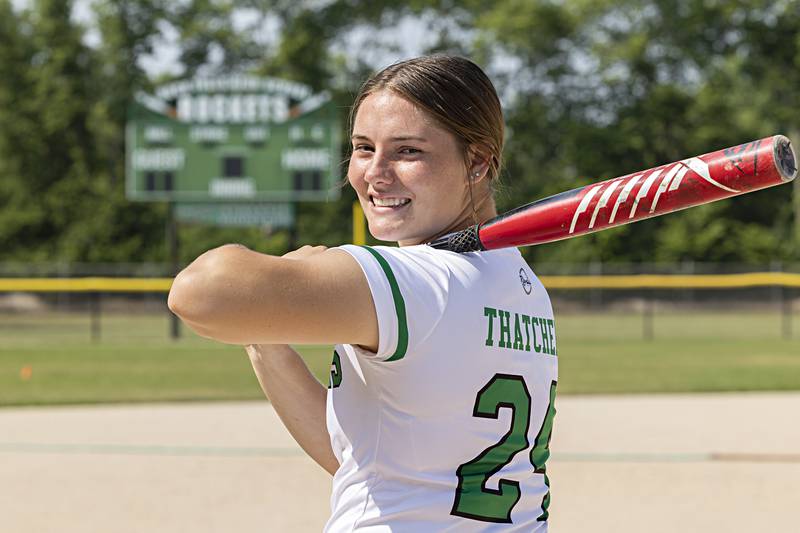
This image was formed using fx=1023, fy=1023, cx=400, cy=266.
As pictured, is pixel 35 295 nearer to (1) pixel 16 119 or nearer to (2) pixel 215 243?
(2) pixel 215 243

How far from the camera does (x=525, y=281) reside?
1.80m

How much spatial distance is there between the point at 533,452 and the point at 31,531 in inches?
179

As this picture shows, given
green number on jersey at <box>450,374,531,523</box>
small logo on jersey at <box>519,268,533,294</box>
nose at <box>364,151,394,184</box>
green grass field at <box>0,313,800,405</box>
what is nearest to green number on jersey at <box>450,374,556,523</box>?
green number on jersey at <box>450,374,531,523</box>

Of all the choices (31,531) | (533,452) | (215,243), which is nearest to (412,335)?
(533,452)

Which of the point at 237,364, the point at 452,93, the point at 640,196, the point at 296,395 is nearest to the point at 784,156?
the point at 640,196

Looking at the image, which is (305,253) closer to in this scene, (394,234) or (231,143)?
(394,234)

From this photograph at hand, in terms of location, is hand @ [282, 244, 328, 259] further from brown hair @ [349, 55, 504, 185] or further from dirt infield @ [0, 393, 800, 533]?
dirt infield @ [0, 393, 800, 533]

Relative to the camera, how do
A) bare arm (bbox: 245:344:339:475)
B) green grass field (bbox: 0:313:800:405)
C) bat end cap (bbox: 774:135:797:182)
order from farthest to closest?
green grass field (bbox: 0:313:800:405) < bare arm (bbox: 245:344:339:475) < bat end cap (bbox: 774:135:797:182)

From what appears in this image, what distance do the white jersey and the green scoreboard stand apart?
2031 centimetres

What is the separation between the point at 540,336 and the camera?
5.99 ft

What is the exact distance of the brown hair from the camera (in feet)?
5.41

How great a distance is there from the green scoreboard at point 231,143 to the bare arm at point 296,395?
19996 mm

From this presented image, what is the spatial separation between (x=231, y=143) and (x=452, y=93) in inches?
828

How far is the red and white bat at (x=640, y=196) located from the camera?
4.48 feet
